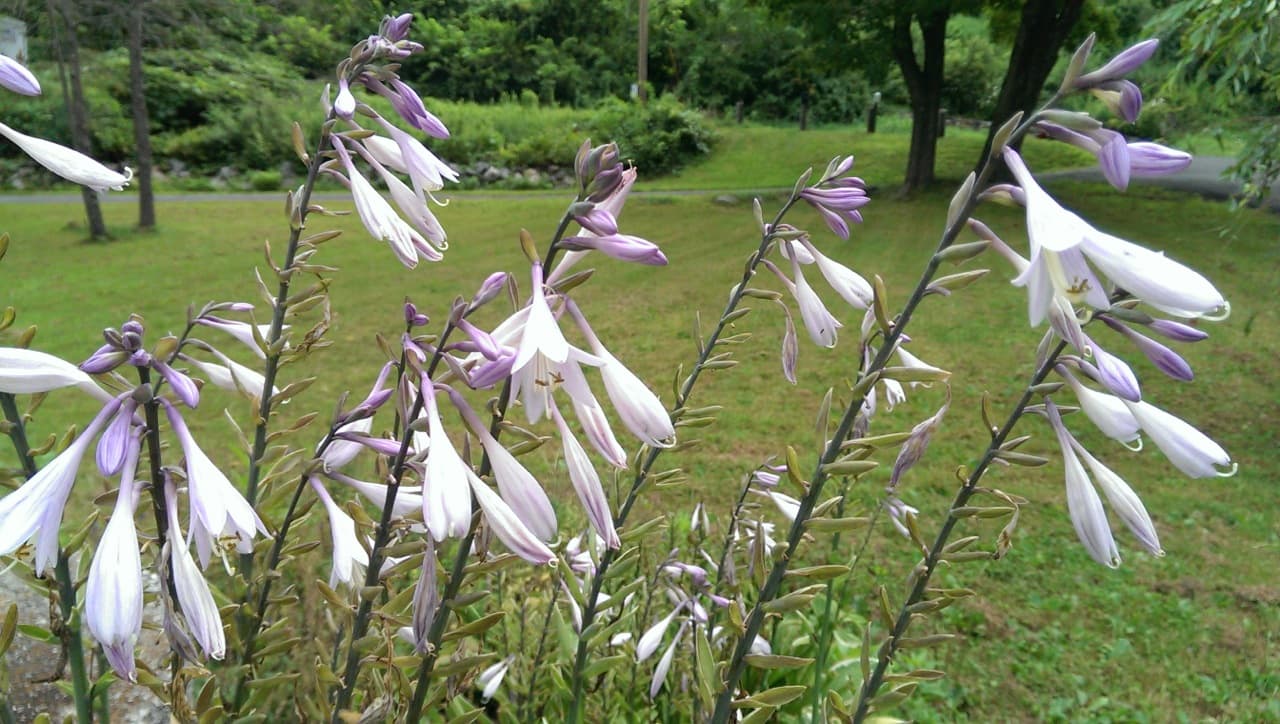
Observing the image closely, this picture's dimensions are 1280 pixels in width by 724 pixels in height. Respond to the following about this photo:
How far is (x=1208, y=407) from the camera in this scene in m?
6.15

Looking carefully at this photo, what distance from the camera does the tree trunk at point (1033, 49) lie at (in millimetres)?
12195

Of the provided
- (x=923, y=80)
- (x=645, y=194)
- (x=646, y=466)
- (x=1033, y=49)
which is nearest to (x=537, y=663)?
(x=646, y=466)

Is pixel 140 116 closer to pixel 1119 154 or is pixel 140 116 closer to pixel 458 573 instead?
pixel 458 573

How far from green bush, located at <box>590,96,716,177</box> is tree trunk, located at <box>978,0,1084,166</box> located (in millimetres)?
7538

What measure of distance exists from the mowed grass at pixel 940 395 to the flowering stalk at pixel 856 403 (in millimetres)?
527

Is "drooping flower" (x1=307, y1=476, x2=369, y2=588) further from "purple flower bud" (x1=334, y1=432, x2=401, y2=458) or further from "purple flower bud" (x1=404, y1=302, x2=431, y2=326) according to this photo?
"purple flower bud" (x1=404, y1=302, x2=431, y2=326)

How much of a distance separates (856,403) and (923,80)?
14.8 m

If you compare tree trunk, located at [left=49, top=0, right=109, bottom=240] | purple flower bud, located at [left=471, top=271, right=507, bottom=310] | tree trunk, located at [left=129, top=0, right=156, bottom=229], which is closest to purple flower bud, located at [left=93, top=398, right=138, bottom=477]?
purple flower bud, located at [left=471, top=271, right=507, bottom=310]

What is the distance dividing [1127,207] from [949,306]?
7996 millimetres

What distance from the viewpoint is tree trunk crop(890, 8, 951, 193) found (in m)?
13.6

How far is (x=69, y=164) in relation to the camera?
0.97 meters

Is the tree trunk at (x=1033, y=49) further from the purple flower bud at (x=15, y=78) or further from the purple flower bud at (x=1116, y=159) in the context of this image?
the purple flower bud at (x=15, y=78)

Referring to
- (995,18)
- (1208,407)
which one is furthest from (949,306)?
(995,18)

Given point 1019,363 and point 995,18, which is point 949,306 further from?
point 995,18
